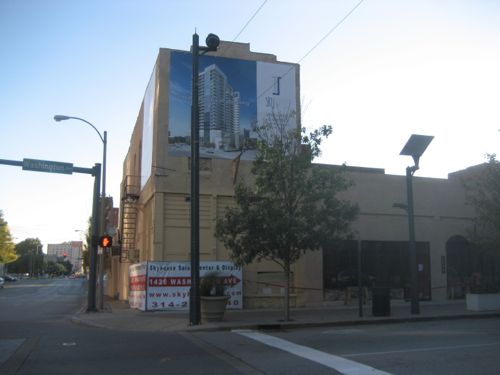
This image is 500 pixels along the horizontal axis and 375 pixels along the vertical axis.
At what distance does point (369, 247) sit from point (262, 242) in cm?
905

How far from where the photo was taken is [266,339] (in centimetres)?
1341

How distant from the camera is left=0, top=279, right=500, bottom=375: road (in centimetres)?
949

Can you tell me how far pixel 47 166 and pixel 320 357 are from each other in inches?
575

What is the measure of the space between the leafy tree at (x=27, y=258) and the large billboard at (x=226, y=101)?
132 meters

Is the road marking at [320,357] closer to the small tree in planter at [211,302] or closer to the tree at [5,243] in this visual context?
the small tree in planter at [211,302]

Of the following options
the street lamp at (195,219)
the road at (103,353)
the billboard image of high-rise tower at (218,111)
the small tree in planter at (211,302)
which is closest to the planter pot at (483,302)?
the small tree in planter at (211,302)

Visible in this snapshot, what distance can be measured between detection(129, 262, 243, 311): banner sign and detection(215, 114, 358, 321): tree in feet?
11.9

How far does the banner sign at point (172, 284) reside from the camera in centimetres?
2105

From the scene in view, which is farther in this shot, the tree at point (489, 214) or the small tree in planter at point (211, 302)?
the tree at point (489, 214)

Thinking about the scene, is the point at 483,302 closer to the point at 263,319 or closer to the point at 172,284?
the point at 263,319

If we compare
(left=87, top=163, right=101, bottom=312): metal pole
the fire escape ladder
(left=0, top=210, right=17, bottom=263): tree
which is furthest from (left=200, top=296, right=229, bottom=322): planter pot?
(left=0, top=210, right=17, bottom=263): tree

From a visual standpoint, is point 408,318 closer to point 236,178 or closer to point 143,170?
point 236,178

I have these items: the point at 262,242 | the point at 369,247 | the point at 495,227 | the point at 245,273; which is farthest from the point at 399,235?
the point at 262,242

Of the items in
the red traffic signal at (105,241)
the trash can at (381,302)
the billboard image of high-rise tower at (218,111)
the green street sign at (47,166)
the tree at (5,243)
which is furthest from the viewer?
the tree at (5,243)
